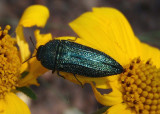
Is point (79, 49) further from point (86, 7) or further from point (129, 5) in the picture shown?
point (129, 5)

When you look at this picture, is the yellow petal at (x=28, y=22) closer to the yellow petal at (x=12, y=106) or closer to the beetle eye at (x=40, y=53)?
the beetle eye at (x=40, y=53)

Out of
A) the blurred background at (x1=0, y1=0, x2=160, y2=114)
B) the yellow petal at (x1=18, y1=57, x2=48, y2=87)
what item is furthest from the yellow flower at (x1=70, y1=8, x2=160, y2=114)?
the blurred background at (x1=0, y1=0, x2=160, y2=114)

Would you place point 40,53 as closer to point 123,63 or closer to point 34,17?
point 34,17

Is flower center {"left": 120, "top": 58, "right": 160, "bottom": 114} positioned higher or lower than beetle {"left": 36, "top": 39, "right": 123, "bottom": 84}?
lower

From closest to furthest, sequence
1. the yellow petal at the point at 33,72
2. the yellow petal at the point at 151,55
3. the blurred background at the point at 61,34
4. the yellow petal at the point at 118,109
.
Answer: the yellow petal at the point at 118,109 < the yellow petal at the point at 33,72 < the yellow petal at the point at 151,55 < the blurred background at the point at 61,34

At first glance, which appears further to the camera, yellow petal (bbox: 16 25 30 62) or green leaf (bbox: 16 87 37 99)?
yellow petal (bbox: 16 25 30 62)

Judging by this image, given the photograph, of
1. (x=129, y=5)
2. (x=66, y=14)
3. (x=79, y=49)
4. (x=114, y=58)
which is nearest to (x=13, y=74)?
(x=79, y=49)

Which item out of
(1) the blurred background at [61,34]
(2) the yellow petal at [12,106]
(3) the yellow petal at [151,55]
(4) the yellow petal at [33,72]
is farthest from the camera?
(1) the blurred background at [61,34]

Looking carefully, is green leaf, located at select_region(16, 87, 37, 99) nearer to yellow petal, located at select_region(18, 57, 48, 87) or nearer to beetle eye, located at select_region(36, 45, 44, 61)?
yellow petal, located at select_region(18, 57, 48, 87)

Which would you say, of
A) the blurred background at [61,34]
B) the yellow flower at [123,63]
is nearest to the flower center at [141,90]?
the yellow flower at [123,63]
